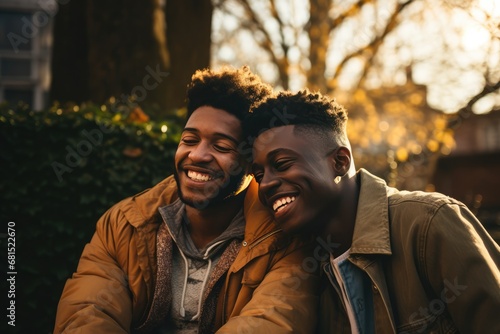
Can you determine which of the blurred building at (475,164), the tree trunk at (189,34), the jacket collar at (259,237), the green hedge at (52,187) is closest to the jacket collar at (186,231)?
the jacket collar at (259,237)

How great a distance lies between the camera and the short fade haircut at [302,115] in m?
3.45

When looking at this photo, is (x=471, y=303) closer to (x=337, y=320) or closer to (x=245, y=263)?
(x=337, y=320)

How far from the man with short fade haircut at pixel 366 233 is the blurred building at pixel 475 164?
107 ft

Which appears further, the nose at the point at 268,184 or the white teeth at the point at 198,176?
the white teeth at the point at 198,176

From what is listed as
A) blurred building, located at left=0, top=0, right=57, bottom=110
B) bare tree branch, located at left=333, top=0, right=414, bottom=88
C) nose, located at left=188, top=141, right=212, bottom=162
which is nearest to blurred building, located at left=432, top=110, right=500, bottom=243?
bare tree branch, located at left=333, top=0, right=414, bottom=88

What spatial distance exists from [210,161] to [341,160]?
2.73ft

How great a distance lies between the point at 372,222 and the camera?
3.26m

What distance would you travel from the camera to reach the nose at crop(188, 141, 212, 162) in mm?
3658

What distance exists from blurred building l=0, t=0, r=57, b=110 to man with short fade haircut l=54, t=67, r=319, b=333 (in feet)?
44.3

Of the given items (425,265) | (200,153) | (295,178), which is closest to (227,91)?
(200,153)

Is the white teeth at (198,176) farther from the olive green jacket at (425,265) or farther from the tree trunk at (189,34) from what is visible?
the tree trunk at (189,34)

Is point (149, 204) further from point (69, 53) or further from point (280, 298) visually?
point (69, 53)

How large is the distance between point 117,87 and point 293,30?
12348 mm

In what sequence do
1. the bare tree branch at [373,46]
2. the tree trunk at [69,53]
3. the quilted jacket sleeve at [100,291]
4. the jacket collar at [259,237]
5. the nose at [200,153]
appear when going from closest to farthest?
the quilted jacket sleeve at [100,291] → the jacket collar at [259,237] → the nose at [200,153] → the tree trunk at [69,53] → the bare tree branch at [373,46]
